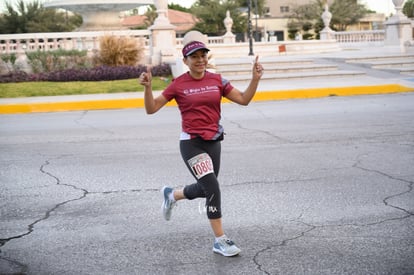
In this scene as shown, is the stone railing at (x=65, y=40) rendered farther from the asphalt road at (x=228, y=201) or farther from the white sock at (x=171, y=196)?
the white sock at (x=171, y=196)

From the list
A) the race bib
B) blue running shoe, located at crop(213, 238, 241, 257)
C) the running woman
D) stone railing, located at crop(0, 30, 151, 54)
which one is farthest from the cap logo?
stone railing, located at crop(0, 30, 151, 54)

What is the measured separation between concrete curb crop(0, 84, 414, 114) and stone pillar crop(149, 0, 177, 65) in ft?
24.1

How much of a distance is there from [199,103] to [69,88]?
1541 centimetres

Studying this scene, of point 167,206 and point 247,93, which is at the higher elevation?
point 247,93

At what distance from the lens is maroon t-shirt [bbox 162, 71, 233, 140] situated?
486 cm

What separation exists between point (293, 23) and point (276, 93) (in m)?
68.8

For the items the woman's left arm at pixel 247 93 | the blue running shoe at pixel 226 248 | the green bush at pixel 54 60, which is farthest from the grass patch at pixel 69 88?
the blue running shoe at pixel 226 248

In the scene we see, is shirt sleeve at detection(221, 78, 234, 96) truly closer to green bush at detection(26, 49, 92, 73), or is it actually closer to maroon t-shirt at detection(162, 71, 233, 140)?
maroon t-shirt at detection(162, 71, 233, 140)

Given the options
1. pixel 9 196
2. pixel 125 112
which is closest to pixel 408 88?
pixel 125 112


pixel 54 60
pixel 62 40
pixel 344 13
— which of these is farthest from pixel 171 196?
pixel 344 13

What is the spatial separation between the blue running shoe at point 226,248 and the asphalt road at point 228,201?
6cm

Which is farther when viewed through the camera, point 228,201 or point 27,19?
point 27,19

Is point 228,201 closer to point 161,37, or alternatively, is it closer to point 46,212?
point 46,212

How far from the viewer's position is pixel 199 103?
4859mm
